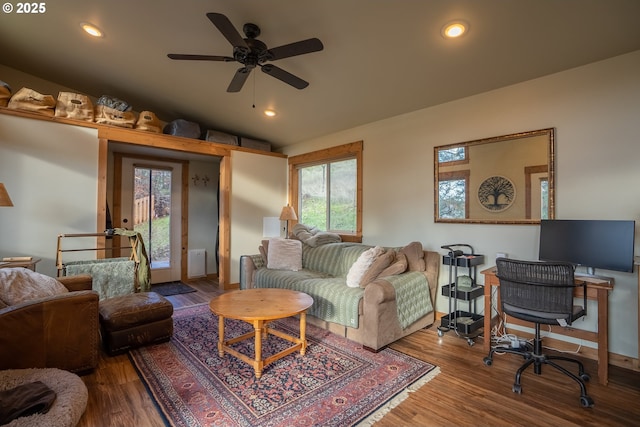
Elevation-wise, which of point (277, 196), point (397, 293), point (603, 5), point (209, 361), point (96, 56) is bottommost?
point (209, 361)

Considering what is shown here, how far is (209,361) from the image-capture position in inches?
96.3

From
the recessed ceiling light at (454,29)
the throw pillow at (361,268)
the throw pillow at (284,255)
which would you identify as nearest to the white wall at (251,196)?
the throw pillow at (284,255)

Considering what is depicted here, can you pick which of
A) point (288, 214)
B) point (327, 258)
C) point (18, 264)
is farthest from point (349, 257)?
point (18, 264)

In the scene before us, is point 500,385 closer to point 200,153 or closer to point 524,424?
point 524,424

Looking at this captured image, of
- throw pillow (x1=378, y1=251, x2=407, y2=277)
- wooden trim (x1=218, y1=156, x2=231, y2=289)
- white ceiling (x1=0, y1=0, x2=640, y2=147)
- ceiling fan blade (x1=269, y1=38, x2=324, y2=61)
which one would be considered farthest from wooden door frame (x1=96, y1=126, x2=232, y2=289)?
throw pillow (x1=378, y1=251, x2=407, y2=277)

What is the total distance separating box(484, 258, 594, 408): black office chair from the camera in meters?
2.06

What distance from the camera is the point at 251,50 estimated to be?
234cm

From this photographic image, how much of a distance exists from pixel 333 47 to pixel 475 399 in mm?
3075

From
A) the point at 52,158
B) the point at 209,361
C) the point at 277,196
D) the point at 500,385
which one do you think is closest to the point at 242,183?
the point at 277,196

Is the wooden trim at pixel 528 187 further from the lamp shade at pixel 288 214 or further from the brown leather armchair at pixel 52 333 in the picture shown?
the brown leather armchair at pixel 52 333

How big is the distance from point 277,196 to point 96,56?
3158mm

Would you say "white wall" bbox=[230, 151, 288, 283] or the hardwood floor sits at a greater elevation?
"white wall" bbox=[230, 151, 288, 283]

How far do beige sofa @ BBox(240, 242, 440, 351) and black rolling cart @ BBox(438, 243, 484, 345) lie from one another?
22 cm

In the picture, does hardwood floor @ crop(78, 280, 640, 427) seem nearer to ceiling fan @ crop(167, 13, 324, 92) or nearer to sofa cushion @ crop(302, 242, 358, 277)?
sofa cushion @ crop(302, 242, 358, 277)
